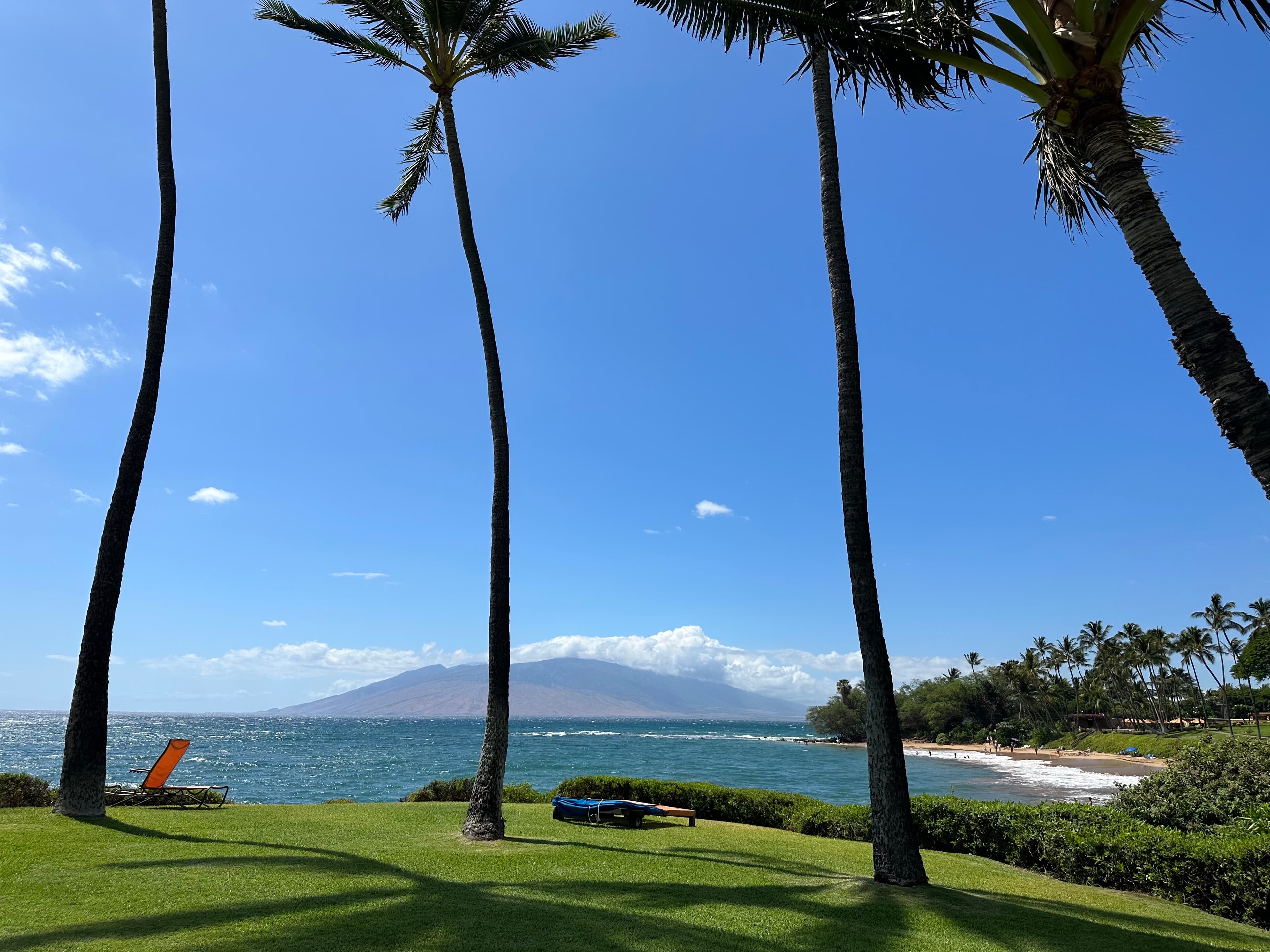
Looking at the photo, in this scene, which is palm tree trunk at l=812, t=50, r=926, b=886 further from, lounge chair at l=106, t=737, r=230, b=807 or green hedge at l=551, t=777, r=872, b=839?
lounge chair at l=106, t=737, r=230, b=807

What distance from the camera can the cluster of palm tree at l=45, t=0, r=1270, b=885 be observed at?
530 centimetres

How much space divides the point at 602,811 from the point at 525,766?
55612 mm

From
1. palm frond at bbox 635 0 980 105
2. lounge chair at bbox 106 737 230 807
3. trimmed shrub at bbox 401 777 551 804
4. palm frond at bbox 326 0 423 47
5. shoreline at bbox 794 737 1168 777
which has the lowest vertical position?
shoreline at bbox 794 737 1168 777

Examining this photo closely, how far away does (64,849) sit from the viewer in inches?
330

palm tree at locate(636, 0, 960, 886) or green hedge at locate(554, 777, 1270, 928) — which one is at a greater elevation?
palm tree at locate(636, 0, 960, 886)

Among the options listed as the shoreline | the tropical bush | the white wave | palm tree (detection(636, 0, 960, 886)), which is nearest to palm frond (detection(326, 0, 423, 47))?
palm tree (detection(636, 0, 960, 886))

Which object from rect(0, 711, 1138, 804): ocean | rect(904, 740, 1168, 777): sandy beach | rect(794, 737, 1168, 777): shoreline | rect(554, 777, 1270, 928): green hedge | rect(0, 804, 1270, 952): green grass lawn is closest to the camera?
rect(0, 804, 1270, 952): green grass lawn

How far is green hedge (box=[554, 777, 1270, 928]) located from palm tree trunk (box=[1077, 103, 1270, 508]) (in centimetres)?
701

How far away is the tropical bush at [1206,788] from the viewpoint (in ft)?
37.2

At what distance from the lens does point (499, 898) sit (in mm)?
7152

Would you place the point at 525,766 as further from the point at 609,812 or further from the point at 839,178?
the point at 839,178

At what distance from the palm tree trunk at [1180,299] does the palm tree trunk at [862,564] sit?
183 inches

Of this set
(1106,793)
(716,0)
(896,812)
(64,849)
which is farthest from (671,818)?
(1106,793)

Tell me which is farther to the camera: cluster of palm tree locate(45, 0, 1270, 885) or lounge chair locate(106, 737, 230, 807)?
lounge chair locate(106, 737, 230, 807)
